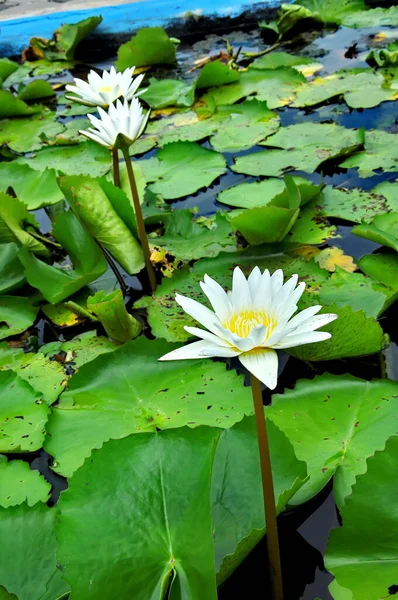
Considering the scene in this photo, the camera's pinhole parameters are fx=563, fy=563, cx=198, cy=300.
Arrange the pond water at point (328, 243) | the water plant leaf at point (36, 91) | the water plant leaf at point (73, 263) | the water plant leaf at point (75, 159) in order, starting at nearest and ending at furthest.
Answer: the pond water at point (328, 243) < the water plant leaf at point (73, 263) < the water plant leaf at point (75, 159) < the water plant leaf at point (36, 91)

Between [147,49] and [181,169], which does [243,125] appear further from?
[147,49]

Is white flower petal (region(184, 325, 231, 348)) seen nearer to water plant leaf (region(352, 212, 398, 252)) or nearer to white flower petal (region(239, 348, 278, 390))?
white flower petal (region(239, 348, 278, 390))

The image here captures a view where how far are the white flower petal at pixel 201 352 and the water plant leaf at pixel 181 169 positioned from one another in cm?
145

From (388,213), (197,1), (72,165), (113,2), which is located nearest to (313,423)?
(388,213)

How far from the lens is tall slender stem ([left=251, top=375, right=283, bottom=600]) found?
748 millimetres

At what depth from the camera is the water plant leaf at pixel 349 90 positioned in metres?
2.66

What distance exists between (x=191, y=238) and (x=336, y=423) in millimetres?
903

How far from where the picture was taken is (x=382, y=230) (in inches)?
66.8

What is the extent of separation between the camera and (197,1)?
166 inches

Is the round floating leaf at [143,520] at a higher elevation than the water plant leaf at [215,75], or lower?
higher

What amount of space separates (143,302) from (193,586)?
38.7 inches

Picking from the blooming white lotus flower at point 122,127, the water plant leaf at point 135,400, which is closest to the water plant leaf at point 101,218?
the blooming white lotus flower at point 122,127

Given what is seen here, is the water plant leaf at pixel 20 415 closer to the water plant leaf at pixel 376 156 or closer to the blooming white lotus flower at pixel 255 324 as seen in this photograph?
the blooming white lotus flower at pixel 255 324

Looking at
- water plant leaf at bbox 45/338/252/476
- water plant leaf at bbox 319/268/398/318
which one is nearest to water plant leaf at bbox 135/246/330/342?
water plant leaf at bbox 319/268/398/318
